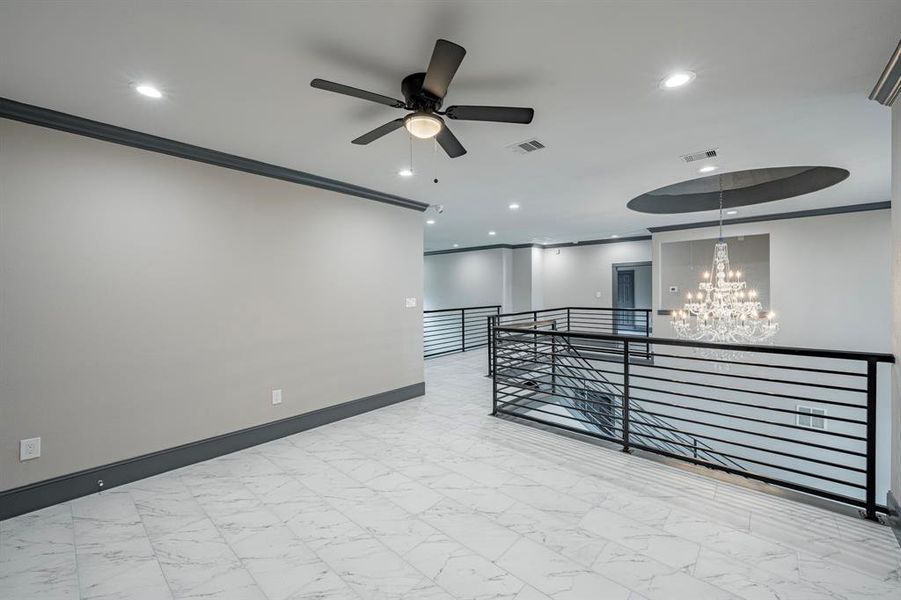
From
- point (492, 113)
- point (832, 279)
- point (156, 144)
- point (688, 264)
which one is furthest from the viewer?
point (688, 264)

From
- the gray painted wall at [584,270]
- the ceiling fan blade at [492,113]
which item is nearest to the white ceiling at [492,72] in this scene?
the ceiling fan blade at [492,113]

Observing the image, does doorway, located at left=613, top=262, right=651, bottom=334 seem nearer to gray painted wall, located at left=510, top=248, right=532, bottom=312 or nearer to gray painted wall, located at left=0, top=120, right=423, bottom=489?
gray painted wall, located at left=510, top=248, right=532, bottom=312

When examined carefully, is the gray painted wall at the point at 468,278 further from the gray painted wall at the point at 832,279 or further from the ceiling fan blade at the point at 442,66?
the ceiling fan blade at the point at 442,66

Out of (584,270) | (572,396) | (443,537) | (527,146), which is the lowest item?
(443,537)

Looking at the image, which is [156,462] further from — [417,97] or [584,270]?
[584,270]

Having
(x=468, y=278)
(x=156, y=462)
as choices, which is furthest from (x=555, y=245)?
(x=156, y=462)

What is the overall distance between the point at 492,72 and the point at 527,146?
1.17 metres

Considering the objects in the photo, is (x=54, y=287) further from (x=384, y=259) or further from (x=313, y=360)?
(x=384, y=259)

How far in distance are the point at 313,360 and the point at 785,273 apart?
7.37 metres

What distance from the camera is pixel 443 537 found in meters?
2.23

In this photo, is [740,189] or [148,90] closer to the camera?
[148,90]

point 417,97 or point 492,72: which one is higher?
point 492,72

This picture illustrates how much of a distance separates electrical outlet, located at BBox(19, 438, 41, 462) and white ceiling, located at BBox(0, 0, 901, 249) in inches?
87.1

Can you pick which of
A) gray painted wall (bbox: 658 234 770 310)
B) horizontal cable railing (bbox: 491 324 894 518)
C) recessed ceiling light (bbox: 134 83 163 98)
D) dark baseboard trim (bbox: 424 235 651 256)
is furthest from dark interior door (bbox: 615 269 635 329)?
recessed ceiling light (bbox: 134 83 163 98)
